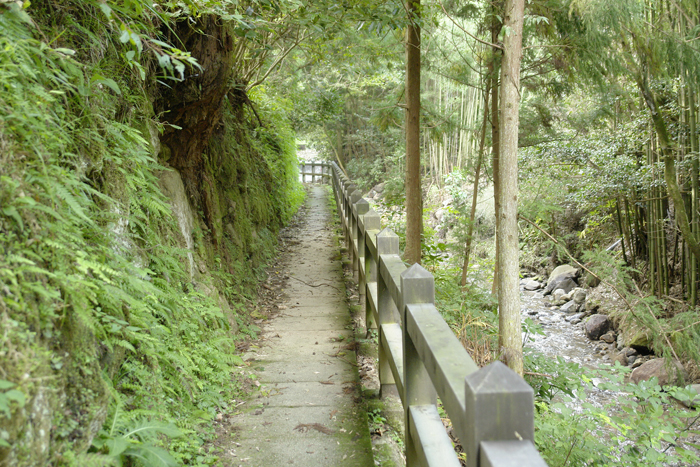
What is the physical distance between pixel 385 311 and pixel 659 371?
6278mm

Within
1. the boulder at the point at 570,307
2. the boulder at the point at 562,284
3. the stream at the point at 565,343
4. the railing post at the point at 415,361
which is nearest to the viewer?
the railing post at the point at 415,361

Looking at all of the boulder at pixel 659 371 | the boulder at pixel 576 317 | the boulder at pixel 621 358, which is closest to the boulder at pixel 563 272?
the boulder at pixel 576 317

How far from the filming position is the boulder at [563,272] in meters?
12.8

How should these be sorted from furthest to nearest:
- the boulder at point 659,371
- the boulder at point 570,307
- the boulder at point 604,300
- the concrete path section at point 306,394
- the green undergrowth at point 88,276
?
1. the boulder at point 570,307
2. the boulder at point 604,300
3. the boulder at point 659,371
4. the concrete path section at point 306,394
5. the green undergrowth at point 88,276

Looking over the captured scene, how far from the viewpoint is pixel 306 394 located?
3441 millimetres

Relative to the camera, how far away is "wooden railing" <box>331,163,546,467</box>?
4.07ft

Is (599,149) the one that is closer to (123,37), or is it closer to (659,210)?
(659,210)

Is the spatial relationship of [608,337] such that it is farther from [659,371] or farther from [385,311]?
[385,311]

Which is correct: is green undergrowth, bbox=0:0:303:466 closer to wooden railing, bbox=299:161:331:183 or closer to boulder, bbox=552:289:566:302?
boulder, bbox=552:289:566:302

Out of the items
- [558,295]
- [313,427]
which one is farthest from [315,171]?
[313,427]

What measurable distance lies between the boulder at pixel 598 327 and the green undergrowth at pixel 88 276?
8436mm

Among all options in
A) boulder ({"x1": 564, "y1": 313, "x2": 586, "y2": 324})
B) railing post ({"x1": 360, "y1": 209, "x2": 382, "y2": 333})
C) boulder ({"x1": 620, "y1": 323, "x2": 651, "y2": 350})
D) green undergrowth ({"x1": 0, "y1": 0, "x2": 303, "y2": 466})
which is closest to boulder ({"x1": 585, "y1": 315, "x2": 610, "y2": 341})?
boulder ({"x1": 620, "y1": 323, "x2": 651, "y2": 350})

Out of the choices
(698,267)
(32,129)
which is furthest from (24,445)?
(698,267)

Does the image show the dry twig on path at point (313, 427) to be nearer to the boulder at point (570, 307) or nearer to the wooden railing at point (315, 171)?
the boulder at point (570, 307)
